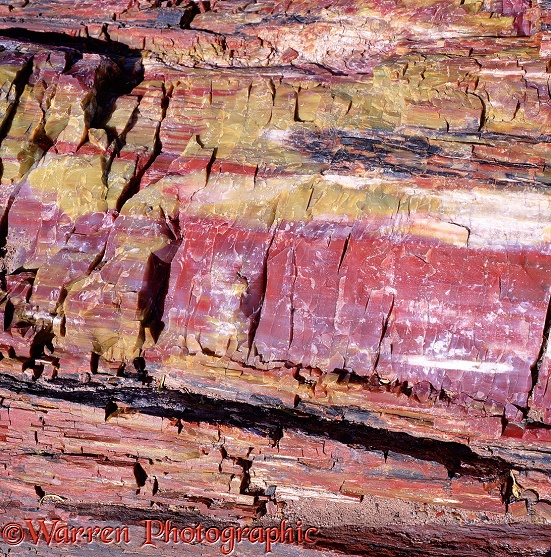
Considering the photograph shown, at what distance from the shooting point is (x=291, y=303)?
24.1 feet

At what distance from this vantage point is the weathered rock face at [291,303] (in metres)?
6.91

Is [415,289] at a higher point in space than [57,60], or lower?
lower

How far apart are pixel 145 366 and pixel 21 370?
135 centimetres

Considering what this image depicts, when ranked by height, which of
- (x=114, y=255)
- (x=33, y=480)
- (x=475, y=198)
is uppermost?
(x=475, y=198)

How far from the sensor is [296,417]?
730cm

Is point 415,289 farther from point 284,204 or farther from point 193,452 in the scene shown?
point 193,452

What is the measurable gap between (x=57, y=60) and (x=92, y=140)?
4.35 ft

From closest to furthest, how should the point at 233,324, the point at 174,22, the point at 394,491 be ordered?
the point at 394,491
the point at 233,324
the point at 174,22

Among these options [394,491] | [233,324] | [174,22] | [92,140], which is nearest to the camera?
[394,491]

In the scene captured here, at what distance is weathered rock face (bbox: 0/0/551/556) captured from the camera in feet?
22.7

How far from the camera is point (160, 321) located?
7.62m

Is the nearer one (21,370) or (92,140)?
(21,370)

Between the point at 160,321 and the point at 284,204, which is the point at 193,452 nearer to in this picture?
the point at 160,321

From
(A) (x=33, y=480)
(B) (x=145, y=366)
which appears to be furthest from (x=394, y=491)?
(A) (x=33, y=480)
